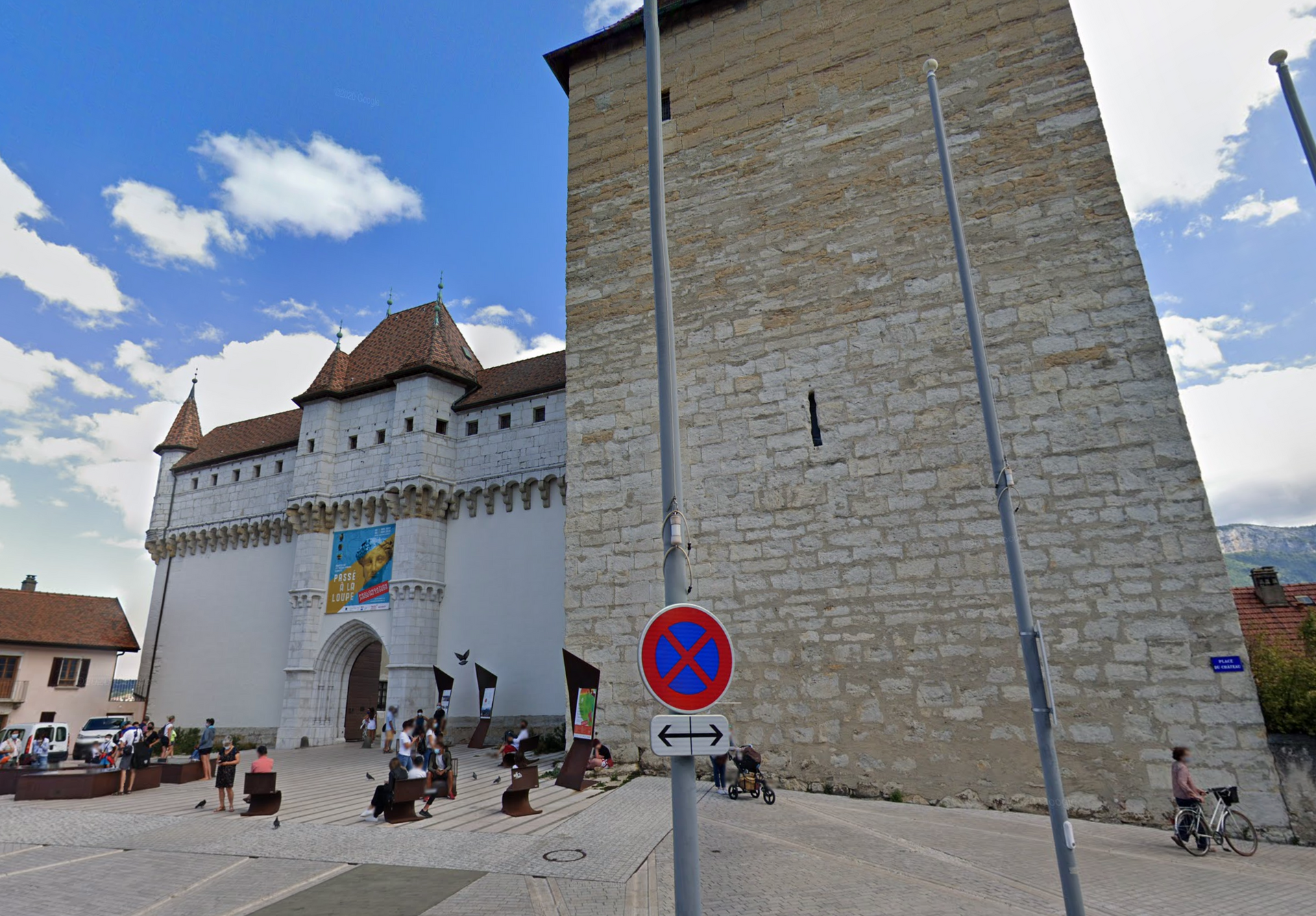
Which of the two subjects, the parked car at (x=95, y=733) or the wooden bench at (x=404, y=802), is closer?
the wooden bench at (x=404, y=802)

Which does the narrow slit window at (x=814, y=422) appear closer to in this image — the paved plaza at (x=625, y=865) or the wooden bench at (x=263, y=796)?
the paved plaza at (x=625, y=865)

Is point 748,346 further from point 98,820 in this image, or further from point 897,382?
point 98,820

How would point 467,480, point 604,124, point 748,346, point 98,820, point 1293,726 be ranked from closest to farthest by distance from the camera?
point 1293,726 < point 98,820 < point 748,346 < point 604,124 < point 467,480

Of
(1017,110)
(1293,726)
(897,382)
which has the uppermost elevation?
(1017,110)

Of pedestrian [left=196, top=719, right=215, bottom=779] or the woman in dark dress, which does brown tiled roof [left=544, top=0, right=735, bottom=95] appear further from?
pedestrian [left=196, top=719, right=215, bottom=779]

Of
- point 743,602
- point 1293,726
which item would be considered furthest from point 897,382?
point 1293,726

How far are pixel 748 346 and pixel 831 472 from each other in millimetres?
2449

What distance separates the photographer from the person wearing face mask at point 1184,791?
715cm

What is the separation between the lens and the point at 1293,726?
25.9 ft

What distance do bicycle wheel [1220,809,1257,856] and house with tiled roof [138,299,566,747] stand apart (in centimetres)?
1353

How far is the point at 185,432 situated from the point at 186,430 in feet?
0.24

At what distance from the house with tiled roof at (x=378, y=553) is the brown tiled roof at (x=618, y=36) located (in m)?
8.02

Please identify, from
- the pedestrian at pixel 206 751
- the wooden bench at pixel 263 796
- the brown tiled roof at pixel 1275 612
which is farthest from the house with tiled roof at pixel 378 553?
the brown tiled roof at pixel 1275 612

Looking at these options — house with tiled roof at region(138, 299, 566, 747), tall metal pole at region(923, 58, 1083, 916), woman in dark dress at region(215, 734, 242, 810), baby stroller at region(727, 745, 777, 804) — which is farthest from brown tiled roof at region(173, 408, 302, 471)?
tall metal pole at region(923, 58, 1083, 916)
